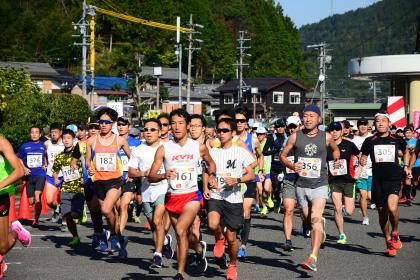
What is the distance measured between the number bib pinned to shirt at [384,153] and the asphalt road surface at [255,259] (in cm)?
136

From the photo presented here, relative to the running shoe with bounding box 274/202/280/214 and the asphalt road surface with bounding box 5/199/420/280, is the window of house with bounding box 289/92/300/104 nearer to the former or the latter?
the running shoe with bounding box 274/202/280/214

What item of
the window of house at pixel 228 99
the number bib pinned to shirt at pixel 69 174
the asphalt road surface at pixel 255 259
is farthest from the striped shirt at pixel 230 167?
the window of house at pixel 228 99

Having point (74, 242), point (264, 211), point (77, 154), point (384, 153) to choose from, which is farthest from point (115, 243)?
point (264, 211)

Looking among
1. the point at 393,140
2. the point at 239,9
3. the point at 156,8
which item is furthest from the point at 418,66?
the point at 239,9

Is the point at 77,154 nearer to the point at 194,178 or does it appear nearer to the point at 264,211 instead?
the point at 194,178

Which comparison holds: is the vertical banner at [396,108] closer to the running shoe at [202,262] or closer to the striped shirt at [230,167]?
the striped shirt at [230,167]

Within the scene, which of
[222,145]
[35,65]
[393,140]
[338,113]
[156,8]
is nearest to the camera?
[222,145]

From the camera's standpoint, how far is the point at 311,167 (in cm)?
1005

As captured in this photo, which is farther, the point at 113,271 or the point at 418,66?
the point at 418,66

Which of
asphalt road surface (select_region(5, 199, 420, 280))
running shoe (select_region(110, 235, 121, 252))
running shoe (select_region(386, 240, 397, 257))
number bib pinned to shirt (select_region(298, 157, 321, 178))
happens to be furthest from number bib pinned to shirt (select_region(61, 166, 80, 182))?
running shoe (select_region(386, 240, 397, 257))

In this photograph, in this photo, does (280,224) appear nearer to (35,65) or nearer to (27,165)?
(27,165)

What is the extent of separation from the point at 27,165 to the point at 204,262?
679cm

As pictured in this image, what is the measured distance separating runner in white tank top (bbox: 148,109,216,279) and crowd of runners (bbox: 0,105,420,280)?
12 mm

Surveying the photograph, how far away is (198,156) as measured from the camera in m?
9.30
